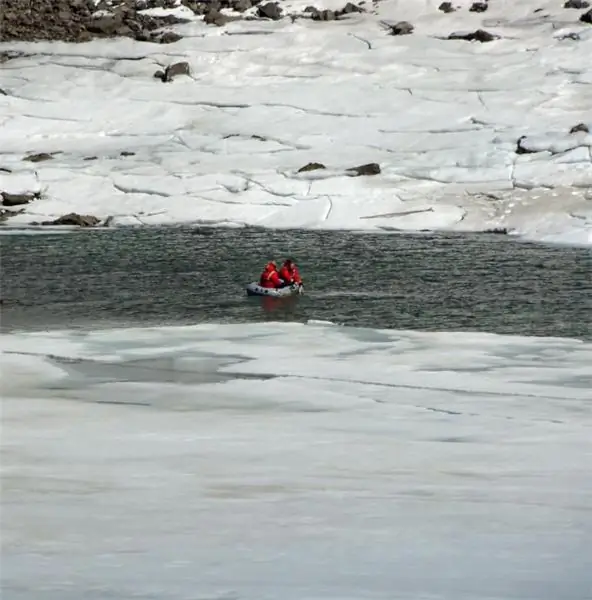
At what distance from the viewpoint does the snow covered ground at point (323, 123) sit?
29.1 meters

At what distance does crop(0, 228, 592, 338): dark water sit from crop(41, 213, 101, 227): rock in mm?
1031

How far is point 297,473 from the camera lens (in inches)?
337

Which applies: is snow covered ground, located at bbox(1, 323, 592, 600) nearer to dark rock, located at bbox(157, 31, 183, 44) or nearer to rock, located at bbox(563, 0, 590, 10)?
dark rock, located at bbox(157, 31, 183, 44)

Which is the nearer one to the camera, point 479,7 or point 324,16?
point 479,7

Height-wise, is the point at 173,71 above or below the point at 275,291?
below

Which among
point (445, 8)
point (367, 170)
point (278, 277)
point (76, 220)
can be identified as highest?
point (278, 277)

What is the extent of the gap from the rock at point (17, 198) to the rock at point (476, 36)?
47.2 ft

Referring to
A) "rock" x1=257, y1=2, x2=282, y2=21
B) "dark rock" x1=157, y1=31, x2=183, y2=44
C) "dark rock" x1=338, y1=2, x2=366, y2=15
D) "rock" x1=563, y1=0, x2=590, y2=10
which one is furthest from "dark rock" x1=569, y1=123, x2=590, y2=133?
"dark rock" x1=157, y1=31, x2=183, y2=44

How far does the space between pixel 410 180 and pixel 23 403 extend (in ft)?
64.9

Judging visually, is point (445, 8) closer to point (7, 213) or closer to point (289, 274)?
point (7, 213)

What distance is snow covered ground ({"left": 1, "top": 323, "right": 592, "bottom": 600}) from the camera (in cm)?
638

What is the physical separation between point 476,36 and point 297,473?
31351 millimetres

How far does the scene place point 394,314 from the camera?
60.5ft

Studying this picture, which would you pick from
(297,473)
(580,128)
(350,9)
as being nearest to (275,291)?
(297,473)
